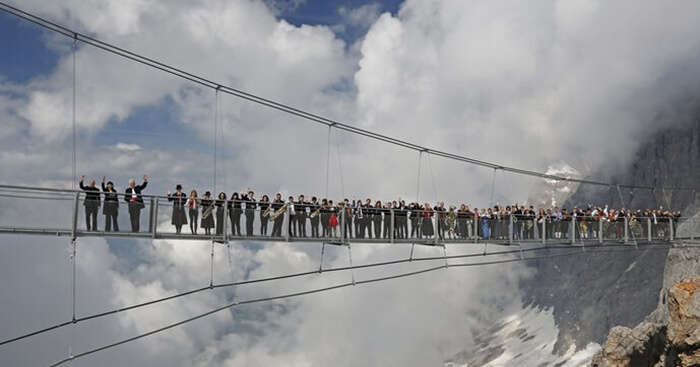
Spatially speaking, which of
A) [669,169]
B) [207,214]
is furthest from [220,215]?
[669,169]

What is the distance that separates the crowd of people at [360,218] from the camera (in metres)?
22.4

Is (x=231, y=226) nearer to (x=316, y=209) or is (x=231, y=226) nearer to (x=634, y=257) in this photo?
(x=316, y=209)

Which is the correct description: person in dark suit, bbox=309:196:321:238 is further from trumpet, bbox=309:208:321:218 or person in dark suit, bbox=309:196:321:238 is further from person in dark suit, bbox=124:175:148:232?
person in dark suit, bbox=124:175:148:232

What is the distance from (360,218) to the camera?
2756cm

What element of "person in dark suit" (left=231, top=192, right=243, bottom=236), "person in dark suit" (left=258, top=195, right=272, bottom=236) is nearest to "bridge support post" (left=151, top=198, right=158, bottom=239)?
"person in dark suit" (left=231, top=192, right=243, bottom=236)

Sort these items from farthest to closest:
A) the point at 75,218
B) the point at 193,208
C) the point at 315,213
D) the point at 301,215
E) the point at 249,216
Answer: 1. the point at 315,213
2. the point at 301,215
3. the point at 249,216
4. the point at 193,208
5. the point at 75,218

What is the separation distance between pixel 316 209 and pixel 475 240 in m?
8.92

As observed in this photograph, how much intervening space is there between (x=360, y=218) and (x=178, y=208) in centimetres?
779

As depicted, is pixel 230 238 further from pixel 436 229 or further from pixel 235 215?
pixel 436 229

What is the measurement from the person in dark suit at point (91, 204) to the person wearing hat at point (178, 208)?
2377mm

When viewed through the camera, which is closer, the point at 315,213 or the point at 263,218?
the point at 263,218

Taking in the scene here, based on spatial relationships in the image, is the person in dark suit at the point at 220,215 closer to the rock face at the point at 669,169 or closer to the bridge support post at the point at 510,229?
the bridge support post at the point at 510,229

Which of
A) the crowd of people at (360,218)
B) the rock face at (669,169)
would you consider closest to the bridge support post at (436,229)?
the crowd of people at (360,218)

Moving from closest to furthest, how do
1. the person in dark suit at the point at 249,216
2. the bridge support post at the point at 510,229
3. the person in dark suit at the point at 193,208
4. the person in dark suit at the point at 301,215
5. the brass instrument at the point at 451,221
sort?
the person in dark suit at the point at 193,208 → the person in dark suit at the point at 249,216 → the person in dark suit at the point at 301,215 → the brass instrument at the point at 451,221 → the bridge support post at the point at 510,229
